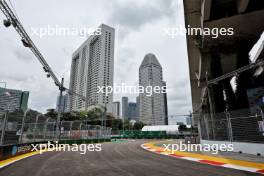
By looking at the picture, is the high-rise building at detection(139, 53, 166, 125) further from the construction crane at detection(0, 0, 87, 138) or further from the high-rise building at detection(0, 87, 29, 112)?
the construction crane at detection(0, 0, 87, 138)

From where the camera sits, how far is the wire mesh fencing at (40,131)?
8.98 meters

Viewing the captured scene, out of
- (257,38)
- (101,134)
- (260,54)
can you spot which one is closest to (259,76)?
(260,54)

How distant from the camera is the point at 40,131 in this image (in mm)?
14164

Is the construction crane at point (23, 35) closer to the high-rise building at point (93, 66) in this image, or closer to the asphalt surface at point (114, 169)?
the asphalt surface at point (114, 169)

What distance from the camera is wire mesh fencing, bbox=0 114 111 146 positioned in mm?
8978

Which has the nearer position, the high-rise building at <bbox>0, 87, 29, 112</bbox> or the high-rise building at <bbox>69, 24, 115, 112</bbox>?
the high-rise building at <bbox>0, 87, 29, 112</bbox>

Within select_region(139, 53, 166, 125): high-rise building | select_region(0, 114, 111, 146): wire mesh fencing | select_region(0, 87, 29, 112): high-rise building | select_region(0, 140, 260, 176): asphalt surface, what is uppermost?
select_region(139, 53, 166, 125): high-rise building

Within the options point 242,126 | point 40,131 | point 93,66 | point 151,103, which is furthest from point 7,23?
point 151,103

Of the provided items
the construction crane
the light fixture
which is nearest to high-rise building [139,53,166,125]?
the construction crane

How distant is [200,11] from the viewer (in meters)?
11.0

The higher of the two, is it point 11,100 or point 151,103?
point 151,103

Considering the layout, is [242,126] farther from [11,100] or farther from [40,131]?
[11,100]

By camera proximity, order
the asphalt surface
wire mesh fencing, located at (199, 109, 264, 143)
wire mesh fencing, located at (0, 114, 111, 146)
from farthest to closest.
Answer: wire mesh fencing, located at (199, 109, 264, 143) < wire mesh fencing, located at (0, 114, 111, 146) < the asphalt surface

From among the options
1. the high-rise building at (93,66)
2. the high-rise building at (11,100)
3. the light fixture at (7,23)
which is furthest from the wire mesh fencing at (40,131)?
the high-rise building at (93,66)
